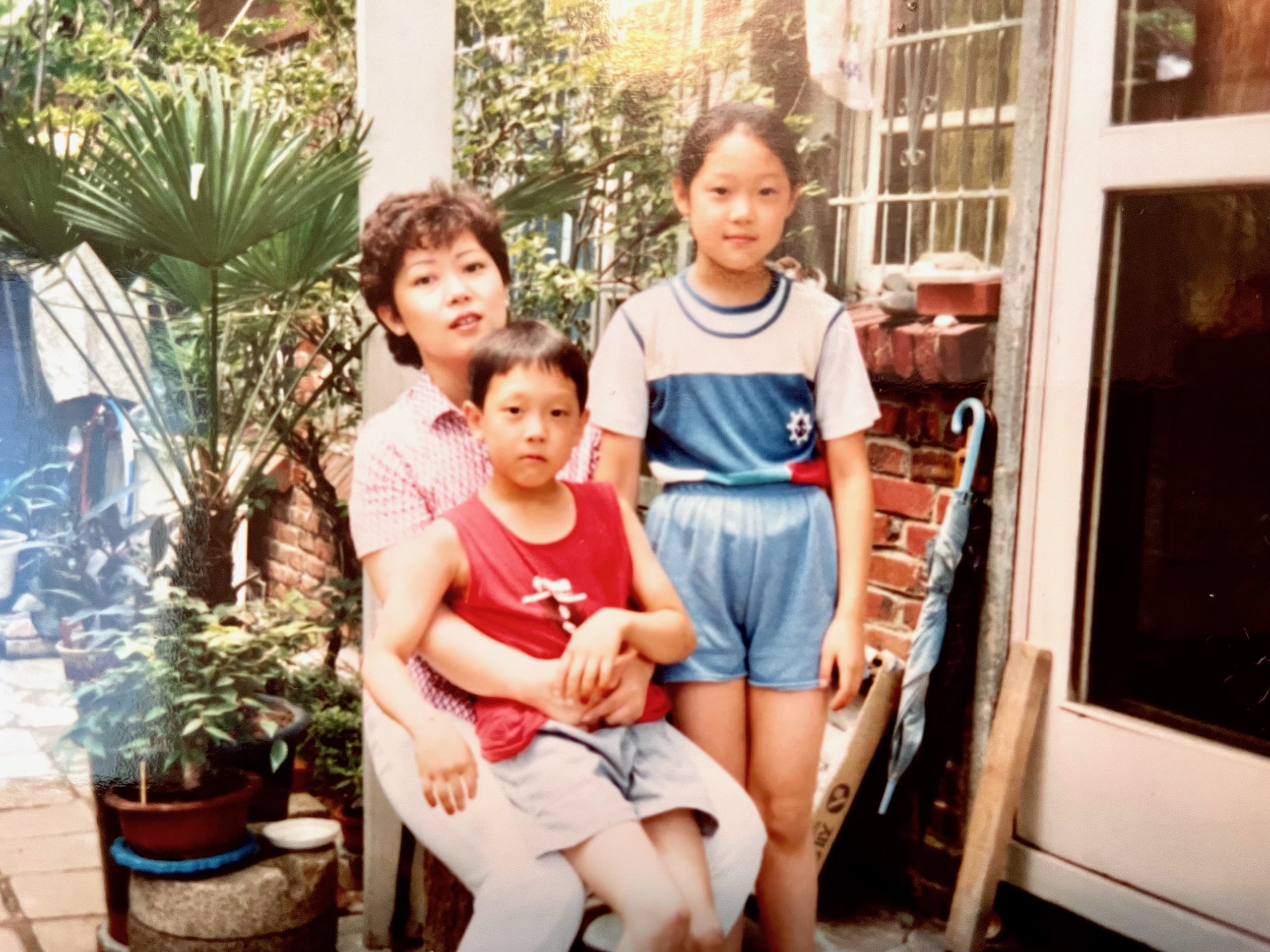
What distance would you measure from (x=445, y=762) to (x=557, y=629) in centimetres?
21

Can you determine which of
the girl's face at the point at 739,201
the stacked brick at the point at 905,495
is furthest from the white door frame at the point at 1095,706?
the girl's face at the point at 739,201

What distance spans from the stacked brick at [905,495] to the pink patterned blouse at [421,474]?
57 centimetres

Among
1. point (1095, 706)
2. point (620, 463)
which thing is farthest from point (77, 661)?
point (1095, 706)

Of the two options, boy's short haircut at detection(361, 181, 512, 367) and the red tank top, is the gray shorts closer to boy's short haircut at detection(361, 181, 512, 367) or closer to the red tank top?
the red tank top

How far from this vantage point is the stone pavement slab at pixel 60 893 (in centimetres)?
198

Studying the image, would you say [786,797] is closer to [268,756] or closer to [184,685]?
[268,756]

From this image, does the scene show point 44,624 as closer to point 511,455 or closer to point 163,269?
point 163,269

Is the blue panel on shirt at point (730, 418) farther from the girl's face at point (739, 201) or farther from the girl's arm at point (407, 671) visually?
the girl's arm at point (407, 671)

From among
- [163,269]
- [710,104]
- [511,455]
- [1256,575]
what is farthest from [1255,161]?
[163,269]

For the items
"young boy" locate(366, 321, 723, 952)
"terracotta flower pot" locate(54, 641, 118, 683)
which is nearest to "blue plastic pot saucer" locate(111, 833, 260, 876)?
"terracotta flower pot" locate(54, 641, 118, 683)

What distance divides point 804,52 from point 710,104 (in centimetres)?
Result: 19

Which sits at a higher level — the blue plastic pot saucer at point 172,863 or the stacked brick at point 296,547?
the stacked brick at point 296,547

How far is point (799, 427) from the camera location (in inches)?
72.1

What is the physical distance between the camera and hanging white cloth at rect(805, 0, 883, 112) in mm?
1954
